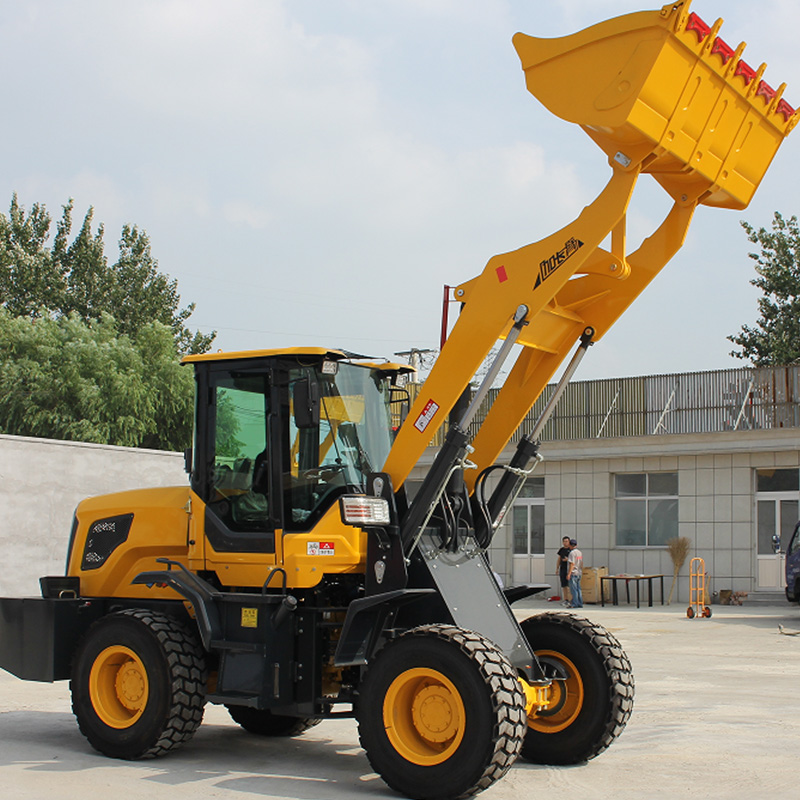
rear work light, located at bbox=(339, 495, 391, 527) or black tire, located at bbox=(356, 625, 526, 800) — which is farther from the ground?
rear work light, located at bbox=(339, 495, 391, 527)

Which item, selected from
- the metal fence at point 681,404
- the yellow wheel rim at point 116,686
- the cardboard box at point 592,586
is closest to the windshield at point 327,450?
the yellow wheel rim at point 116,686

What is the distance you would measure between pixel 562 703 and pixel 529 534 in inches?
908

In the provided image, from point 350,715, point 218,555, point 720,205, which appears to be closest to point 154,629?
point 218,555

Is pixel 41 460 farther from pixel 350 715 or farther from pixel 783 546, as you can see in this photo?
pixel 783 546

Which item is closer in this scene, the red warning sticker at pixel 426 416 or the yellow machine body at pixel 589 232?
the yellow machine body at pixel 589 232

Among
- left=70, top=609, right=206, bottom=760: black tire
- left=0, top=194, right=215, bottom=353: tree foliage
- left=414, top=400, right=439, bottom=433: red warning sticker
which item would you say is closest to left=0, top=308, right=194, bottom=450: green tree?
left=0, top=194, right=215, bottom=353: tree foliage

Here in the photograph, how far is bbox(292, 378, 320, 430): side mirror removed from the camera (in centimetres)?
757

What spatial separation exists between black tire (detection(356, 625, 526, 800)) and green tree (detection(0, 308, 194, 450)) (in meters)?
29.1

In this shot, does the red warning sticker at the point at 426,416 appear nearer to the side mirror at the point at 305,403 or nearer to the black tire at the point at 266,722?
the side mirror at the point at 305,403

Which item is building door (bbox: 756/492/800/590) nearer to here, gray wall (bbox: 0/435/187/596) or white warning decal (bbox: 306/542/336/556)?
gray wall (bbox: 0/435/187/596)

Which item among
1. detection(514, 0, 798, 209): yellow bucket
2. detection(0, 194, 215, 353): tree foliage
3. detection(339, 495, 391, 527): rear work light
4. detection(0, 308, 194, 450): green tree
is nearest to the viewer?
detection(514, 0, 798, 209): yellow bucket

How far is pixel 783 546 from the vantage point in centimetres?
2634

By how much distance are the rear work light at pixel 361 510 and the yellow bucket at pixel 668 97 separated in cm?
278

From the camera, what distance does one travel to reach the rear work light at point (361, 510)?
7.46 meters
